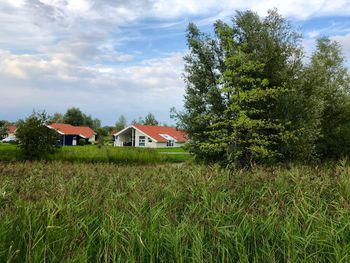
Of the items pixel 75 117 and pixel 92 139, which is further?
pixel 75 117

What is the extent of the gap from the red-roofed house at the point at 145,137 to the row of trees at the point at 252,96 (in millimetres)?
36467

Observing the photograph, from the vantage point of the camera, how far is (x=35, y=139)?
Result: 2586 centimetres

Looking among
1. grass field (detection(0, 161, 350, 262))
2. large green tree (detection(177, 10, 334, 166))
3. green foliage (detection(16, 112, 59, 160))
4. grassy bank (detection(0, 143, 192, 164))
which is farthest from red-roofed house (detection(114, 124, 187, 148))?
grass field (detection(0, 161, 350, 262))

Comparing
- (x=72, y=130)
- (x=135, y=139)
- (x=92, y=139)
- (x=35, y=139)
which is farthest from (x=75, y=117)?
(x=35, y=139)

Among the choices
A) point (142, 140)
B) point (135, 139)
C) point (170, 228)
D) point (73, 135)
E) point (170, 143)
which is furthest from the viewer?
point (73, 135)

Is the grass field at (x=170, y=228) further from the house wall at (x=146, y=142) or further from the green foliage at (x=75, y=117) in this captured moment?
the green foliage at (x=75, y=117)

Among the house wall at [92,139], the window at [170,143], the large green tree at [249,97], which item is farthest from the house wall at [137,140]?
the large green tree at [249,97]

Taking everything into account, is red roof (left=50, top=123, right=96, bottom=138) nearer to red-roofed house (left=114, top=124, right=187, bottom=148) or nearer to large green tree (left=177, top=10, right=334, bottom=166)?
red-roofed house (left=114, top=124, right=187, bottom=148)

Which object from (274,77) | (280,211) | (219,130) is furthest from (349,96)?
(280,211)

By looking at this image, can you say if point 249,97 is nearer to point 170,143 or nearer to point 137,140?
point 137,140

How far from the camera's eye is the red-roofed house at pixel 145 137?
58.7 meters

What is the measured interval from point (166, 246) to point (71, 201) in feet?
5.10

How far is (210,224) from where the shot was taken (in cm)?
398

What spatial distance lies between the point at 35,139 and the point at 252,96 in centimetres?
1554
